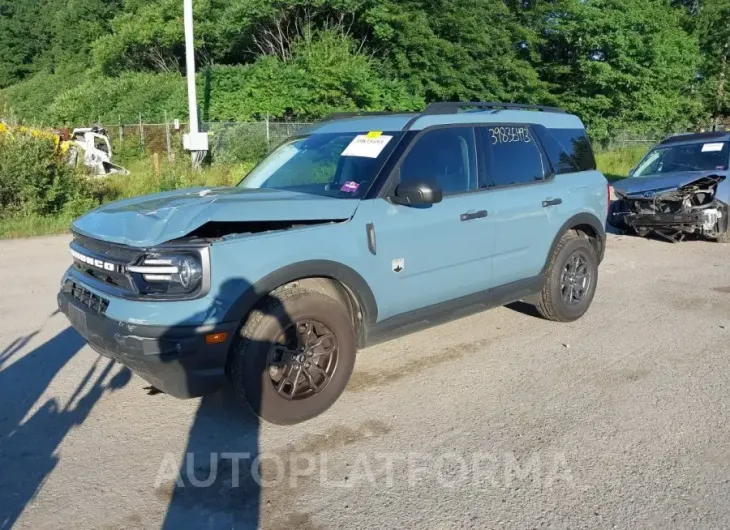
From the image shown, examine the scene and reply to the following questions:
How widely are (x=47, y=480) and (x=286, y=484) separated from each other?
1276 millimetres

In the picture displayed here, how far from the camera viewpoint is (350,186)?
431cm

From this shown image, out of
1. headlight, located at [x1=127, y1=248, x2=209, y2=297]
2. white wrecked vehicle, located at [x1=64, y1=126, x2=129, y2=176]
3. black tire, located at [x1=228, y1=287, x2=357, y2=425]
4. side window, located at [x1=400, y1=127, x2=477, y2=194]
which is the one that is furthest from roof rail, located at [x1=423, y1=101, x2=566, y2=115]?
white wrecked vehicle, located at [x1=64, y1=126, x2=129, y2=176]

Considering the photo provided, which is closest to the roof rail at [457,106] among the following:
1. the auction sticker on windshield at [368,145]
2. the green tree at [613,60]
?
the auction sticker on windshield at [368,145]

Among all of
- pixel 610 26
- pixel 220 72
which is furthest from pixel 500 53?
pixel 220 72

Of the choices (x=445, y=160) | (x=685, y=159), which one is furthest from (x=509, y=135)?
(x=685, y=159)

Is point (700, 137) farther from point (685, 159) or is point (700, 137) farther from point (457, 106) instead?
point (457, 106)

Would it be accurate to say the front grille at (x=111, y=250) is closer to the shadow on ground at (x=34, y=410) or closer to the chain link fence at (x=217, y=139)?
the shadow on ground at (x=34, y=410)

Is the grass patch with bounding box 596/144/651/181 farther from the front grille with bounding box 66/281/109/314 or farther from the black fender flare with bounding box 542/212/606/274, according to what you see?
the front grille with bounding box 66/281/109/314

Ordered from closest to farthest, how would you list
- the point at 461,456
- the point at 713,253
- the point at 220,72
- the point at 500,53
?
the point at 461,456, the point at 713,253, the point at 220,72, the point at 500,53

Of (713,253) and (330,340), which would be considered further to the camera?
(713,253)

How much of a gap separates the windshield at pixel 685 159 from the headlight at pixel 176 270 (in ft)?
31.4

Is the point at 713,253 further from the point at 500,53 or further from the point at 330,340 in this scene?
the point at 500,53

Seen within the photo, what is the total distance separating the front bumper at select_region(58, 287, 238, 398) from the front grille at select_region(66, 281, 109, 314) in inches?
1.2

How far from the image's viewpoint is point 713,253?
9.48m
